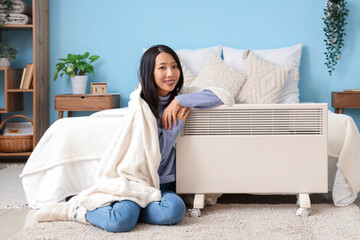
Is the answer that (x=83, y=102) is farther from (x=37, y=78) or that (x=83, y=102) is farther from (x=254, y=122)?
(x=254, y=122)

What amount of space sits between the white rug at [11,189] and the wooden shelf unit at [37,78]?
0.35 metres

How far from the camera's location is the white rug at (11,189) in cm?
241

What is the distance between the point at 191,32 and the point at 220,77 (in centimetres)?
81

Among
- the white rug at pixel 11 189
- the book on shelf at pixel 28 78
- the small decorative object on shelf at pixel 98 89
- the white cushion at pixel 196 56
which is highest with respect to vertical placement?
the white cushion at pixel 196 56

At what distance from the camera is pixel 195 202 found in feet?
6.81

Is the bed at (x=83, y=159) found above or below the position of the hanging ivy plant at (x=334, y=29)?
below

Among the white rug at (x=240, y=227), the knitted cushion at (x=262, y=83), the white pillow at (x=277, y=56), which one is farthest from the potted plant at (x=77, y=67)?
the white rug at (x=240, y=227)

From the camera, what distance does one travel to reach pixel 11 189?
9.09 feet

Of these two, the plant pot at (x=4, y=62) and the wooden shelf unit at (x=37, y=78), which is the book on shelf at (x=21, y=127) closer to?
the wooden shelf unit at (x=37, y=78)

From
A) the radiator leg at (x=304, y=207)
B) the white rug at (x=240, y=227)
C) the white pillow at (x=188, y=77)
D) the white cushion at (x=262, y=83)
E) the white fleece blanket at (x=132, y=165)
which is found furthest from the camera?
the white pillow at (x=188, y=77)

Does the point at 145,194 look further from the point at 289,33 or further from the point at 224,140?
the point at 289,33

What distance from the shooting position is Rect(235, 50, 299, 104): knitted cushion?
3.15 meters

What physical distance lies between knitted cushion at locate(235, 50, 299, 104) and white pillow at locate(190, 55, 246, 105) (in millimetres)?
55

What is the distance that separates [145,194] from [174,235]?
0.25 metres
